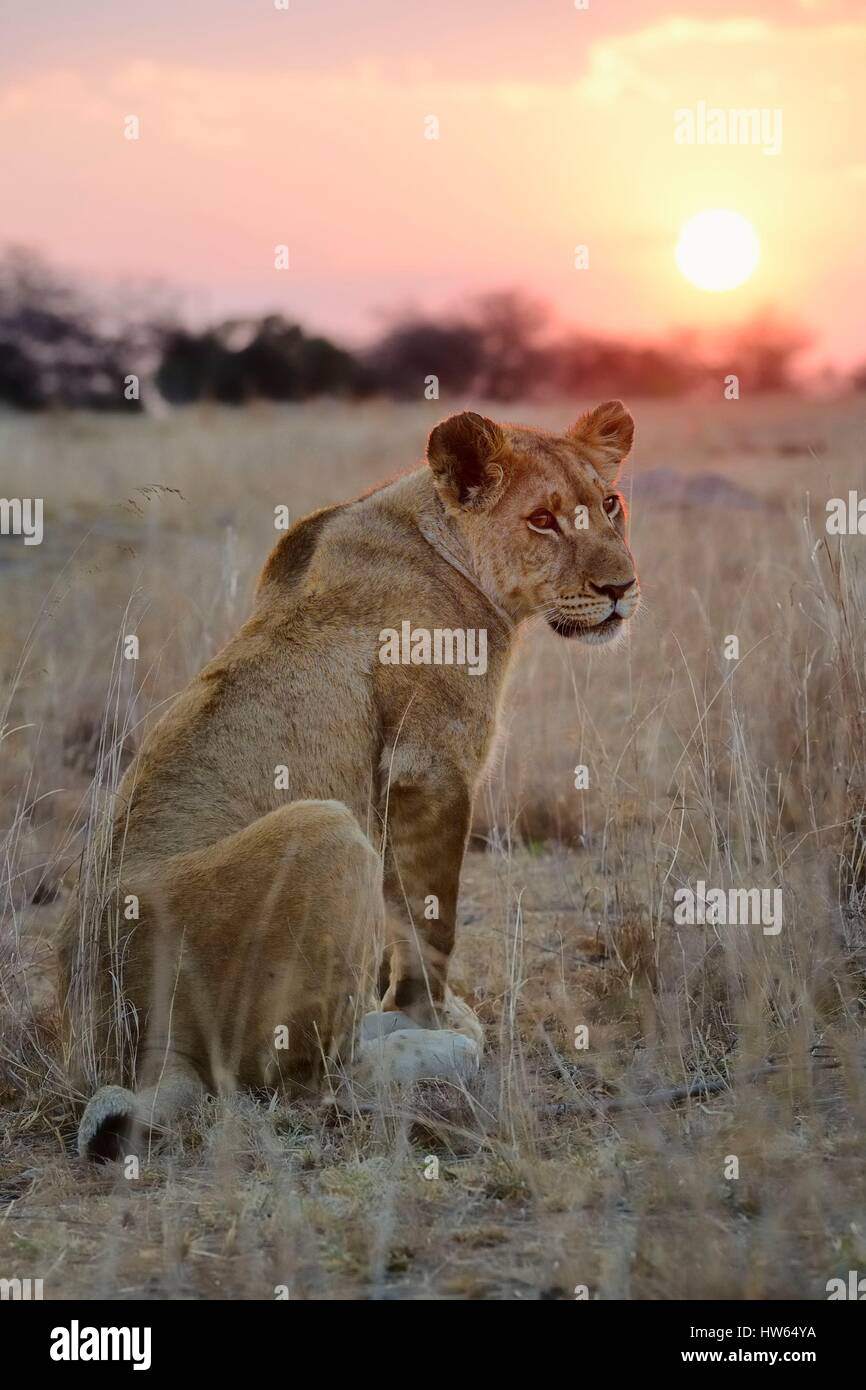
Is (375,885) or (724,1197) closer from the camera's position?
(724,1197)

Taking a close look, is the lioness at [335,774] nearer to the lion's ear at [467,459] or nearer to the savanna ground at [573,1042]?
the lion's ear at [467,459]

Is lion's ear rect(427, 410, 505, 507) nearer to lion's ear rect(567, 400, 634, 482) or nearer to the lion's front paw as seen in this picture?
lion's ear rect(567, 400, 634, 482)

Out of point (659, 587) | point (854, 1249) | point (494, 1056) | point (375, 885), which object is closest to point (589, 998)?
point (494, 1056)

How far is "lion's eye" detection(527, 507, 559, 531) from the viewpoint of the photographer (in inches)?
241

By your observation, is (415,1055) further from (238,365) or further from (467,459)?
(238,365)

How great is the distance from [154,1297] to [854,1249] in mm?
1728

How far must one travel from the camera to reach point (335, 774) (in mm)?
5578

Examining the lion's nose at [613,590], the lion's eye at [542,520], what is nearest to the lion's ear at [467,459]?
the lion's eye at [542,520]

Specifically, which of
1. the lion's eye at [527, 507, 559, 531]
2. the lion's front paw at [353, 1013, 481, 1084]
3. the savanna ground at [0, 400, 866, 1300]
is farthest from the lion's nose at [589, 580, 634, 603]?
the lion's front paw at [353, 1013, 481, 1084]

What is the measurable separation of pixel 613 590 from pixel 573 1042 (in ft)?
5.31
